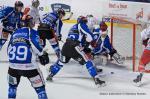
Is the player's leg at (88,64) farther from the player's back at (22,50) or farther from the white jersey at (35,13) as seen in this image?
the white jersey at (35,13)

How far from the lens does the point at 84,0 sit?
338 inches

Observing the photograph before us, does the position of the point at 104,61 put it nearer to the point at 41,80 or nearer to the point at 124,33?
the point at 124,33

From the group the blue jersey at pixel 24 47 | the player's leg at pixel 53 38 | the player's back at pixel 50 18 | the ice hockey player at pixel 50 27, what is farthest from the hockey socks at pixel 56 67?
the blue jersey at pixel 24 47

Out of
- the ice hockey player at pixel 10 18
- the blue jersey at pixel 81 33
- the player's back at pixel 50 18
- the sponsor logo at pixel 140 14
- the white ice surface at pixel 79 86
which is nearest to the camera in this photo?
the white ice surface at pixel 79 86

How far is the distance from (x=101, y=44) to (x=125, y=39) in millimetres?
718

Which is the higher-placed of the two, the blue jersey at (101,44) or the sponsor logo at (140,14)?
the sponsor logo at (140,14)

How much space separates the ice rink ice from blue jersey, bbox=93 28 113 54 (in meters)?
0.37

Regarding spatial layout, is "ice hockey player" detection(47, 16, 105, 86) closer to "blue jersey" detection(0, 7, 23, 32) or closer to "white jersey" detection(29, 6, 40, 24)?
"blue jersey" detection(0, 7, 23, 32)

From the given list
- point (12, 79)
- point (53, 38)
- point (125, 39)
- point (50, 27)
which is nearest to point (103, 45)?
point (125, 39)

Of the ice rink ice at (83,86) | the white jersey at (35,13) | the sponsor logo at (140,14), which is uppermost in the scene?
the white jersey at (35,13)

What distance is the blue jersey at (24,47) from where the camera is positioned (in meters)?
4.26

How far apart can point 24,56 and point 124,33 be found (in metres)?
3.55

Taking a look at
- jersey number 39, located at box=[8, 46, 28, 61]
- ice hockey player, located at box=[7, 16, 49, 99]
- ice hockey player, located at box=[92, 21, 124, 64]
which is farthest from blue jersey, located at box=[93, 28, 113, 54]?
jersey number 39, located at box=[8, 46, 28, 61]

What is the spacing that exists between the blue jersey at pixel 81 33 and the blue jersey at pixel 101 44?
4.10 feet
